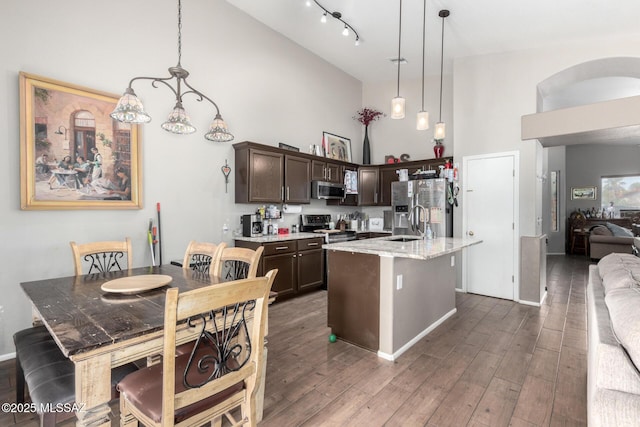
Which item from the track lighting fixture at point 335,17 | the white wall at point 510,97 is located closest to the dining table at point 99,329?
the track lighting fixture at point 335,17

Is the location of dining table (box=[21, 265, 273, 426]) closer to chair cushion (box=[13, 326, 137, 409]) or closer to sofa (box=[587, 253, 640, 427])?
chair cushion (box=[13, 326, 137, 409])

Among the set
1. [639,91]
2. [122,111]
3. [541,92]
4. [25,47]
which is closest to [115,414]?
→ [122,111]

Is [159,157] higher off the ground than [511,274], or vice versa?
[159,157]

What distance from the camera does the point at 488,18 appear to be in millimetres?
4082

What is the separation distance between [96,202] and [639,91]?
906 cm

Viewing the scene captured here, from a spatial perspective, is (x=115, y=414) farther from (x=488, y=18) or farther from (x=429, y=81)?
(x=429, y=81)

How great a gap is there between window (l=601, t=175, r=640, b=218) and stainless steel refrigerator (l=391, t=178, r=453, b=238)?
287 inches

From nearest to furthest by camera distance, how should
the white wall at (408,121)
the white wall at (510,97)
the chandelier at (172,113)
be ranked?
the chandelier at (172,113)
the white wall at (510,97)
the white wall at (408,121)

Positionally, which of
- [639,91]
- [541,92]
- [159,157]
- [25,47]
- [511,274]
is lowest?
[511,274]

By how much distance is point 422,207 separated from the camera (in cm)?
504

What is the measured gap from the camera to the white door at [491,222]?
463 cm

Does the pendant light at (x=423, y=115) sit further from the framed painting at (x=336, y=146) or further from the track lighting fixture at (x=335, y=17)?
the framed painting at (x=336, y=146)

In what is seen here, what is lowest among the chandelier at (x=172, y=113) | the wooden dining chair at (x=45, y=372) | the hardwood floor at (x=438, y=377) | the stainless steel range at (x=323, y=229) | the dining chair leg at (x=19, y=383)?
the hardwood floor at (x=438, y=377)

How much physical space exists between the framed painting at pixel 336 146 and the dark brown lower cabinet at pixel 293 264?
6.20 ft
